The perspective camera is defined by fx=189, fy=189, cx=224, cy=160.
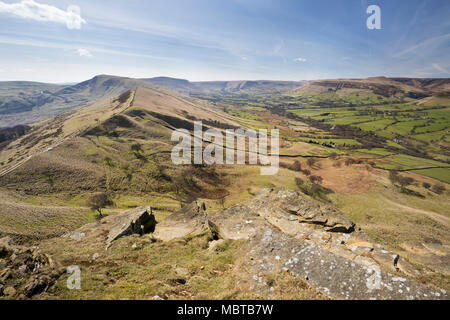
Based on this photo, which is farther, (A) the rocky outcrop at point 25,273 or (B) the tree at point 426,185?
(B) the tree at point 426,185

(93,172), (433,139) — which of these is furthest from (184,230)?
(433,139)

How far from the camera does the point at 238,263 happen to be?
12336 millimetres

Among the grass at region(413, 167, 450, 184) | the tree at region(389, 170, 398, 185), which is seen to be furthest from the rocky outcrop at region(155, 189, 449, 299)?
the grass at region(413, 167, 450, 184)

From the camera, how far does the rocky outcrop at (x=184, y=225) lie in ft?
61.8

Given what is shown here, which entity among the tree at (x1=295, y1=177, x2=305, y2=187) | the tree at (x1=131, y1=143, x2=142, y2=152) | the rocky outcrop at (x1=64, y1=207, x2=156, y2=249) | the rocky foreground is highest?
the tree at (x1=131, y1=143, x2=142, y2=152)

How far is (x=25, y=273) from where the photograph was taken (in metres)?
9.86

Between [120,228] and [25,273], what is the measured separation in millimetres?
9014

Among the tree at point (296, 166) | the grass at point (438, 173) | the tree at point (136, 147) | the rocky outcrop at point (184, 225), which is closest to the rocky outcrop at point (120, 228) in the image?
the rocky outcrop at point (184, 225)

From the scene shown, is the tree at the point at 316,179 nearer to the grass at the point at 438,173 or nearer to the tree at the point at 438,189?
the tree at the point at 438,189

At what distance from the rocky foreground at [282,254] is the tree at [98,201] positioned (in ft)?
54.1

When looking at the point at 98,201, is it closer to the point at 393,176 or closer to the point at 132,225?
the point at 132,225

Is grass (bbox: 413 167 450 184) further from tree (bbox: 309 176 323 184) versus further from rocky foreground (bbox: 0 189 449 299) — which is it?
rocky foreground (bbox: 0 189 449 299)

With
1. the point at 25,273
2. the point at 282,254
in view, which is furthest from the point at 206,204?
the point at 25,273

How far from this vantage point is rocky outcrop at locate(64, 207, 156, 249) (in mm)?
18156
